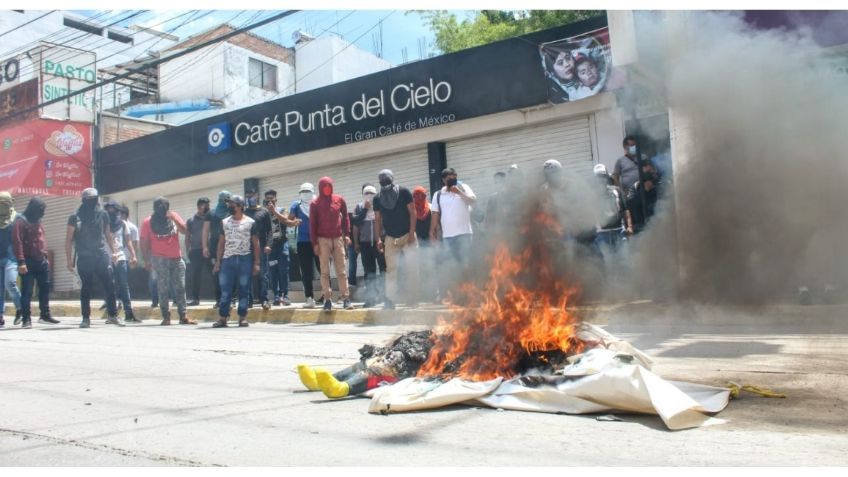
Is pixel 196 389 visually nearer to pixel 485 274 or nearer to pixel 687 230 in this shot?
pixel 485 274

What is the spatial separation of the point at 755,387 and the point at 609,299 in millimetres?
3116

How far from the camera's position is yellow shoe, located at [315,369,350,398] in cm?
399

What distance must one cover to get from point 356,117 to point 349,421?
10605 mm

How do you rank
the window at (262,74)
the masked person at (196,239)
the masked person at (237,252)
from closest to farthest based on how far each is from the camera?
the masked person at (237,252), the masked person at (196,239), the window at (262,74)

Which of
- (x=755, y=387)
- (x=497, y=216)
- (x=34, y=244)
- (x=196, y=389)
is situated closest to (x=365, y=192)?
(x=497, y=216)

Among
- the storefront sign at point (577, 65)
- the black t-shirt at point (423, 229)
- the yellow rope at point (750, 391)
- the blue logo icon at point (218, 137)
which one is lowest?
the yellow rope at point (750, 391)

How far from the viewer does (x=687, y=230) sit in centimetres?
679

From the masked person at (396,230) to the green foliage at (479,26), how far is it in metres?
17.4

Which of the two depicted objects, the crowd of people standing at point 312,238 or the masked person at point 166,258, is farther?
the masked person at point 166,258

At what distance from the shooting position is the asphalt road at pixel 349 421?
9.19 ft

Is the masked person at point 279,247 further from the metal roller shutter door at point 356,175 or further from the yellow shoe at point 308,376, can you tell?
the yellow shoe at point 308,376

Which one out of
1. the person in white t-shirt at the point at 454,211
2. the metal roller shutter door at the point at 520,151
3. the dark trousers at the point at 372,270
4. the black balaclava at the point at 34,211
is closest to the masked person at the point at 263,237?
the dark trousers at the point at 372,270

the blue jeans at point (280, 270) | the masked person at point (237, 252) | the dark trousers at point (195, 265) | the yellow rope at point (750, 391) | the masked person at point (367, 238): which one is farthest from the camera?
the dark trousers at point (195, 265)

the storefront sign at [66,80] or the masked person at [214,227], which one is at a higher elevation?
the storefront sign at [66,80]
